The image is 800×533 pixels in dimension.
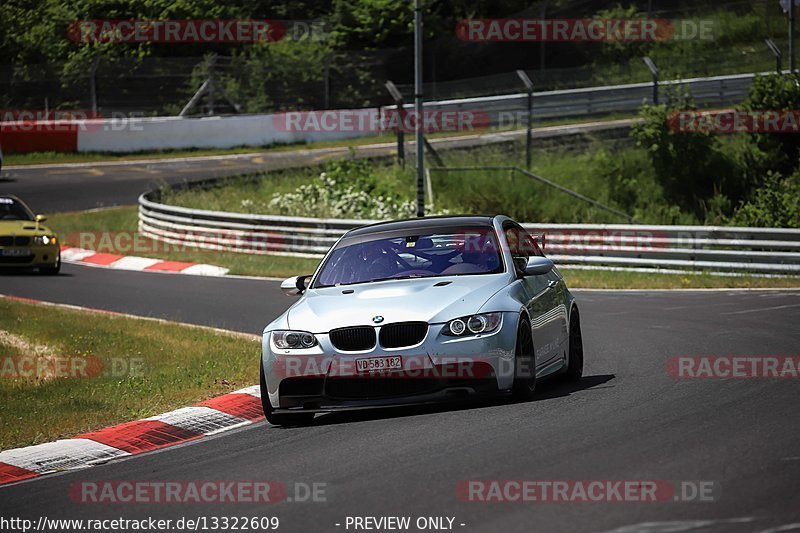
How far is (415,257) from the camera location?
36.0 ft

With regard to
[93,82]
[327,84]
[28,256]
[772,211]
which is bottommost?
[28,256]

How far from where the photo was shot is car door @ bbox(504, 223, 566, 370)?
1038 cm

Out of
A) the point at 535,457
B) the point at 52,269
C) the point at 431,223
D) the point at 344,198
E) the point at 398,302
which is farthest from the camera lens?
the point at 344,198

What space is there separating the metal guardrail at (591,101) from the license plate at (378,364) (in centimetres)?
2643

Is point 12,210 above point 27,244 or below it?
above

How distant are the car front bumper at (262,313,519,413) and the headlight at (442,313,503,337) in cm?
4

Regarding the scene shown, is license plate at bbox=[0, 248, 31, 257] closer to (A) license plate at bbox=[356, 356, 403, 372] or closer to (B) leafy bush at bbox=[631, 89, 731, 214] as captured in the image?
(B) leafy bush at bbox=[631, 89, 731, 214]

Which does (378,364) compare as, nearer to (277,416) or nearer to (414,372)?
(414,372)

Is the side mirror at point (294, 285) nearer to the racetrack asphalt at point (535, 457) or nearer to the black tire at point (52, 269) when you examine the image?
the racetrack asphalt at point (535, 457)

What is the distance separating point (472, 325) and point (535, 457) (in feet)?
6.65

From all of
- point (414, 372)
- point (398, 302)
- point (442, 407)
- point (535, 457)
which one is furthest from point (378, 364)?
point (535, 457)

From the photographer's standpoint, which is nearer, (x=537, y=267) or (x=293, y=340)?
(x=293, y=340)

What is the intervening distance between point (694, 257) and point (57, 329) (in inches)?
458

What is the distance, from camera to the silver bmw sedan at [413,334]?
947 cm
